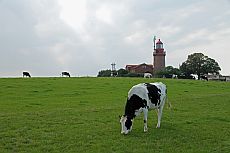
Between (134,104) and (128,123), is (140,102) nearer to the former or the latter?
(134,104)

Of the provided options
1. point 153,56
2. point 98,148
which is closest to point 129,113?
point 98,148

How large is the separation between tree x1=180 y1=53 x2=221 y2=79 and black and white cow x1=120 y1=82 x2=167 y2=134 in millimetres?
100636

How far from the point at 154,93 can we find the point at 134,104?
1.32 metres

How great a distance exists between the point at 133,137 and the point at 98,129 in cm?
203

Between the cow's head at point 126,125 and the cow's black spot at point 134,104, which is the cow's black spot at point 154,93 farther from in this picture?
the cow's head at point 126,125

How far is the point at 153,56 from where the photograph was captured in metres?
136

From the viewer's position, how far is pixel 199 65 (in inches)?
4567

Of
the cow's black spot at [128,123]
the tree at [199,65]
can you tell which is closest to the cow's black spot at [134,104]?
the cow's black spot at [128,123]

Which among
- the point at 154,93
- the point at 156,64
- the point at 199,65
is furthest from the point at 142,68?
the point at 154,93

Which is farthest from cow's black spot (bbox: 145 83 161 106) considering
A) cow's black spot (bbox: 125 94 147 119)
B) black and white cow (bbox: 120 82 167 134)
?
cow's black spot (bbox: 125 94 147 119)

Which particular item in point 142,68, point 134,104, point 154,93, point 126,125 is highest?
point 142,68

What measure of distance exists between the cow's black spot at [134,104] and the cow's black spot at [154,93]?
22.2 inches

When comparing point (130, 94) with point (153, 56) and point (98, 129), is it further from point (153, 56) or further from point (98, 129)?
point (153, 56)

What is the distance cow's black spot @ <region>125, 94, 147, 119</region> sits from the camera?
1515cm
